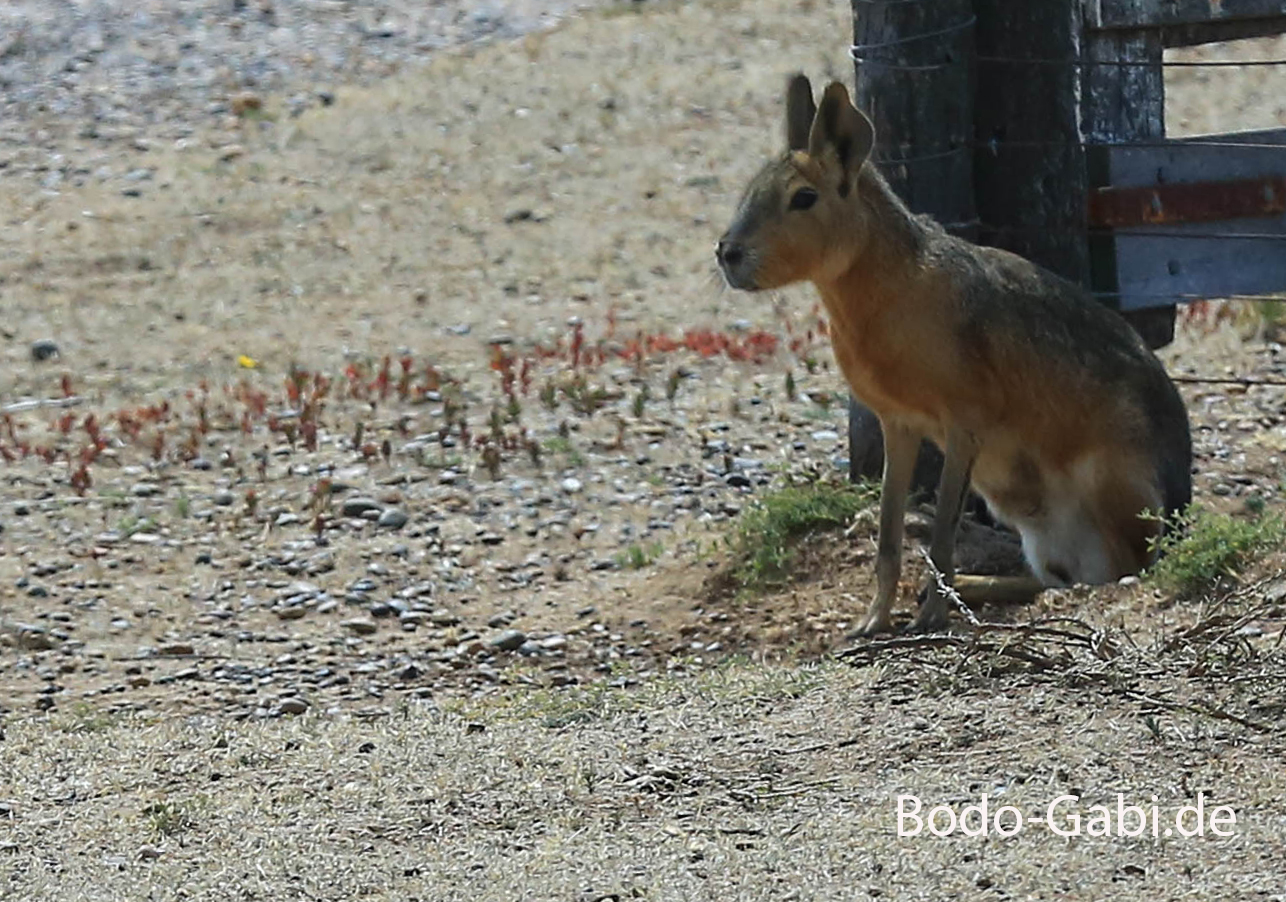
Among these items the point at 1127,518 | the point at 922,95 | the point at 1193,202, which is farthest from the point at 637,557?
the point at 1193,202

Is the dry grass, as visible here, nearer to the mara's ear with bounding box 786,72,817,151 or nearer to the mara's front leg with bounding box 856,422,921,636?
the mara's front leg with bounding box 856,422,921,636

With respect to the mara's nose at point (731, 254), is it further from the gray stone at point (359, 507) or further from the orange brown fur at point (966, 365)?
the gray stone at point (359, 507)

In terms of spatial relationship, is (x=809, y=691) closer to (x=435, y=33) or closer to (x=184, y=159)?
(x=184, y=159)

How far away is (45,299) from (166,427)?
2.87 metres

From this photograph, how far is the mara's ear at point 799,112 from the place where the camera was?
6574mm

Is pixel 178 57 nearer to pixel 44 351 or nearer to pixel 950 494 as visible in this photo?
pixel 44 351

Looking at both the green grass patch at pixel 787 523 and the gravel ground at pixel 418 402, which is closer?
the gravel ground at pixel 418 402

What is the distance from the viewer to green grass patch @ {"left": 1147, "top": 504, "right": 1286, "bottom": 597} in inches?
234

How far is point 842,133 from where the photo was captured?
643 centimetres

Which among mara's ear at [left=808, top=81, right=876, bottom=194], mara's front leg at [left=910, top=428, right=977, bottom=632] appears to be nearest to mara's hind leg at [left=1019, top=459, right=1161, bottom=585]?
mara's front leg at [left=910, top=428, right=977, bottom=632]

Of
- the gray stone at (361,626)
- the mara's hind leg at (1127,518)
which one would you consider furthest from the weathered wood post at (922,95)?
the gray stone at (361,626)

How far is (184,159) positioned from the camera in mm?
15039

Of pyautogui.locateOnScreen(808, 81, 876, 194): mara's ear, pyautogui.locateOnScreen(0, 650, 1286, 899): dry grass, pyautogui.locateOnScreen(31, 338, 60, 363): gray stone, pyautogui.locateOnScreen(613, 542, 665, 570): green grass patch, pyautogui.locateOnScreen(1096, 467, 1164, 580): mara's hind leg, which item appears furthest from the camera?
pyautogui.locateOnScreen(31, 338, 60, 363): gray stone

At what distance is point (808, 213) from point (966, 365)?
66 centimetres
